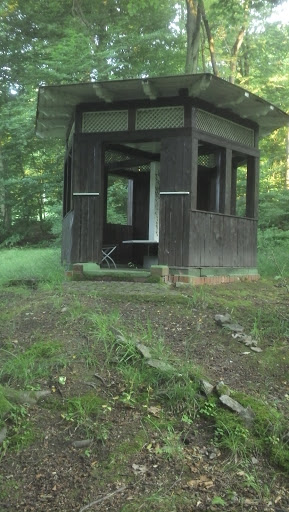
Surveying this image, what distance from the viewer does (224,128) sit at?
28.9ft

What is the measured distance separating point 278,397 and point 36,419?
2.09 metres

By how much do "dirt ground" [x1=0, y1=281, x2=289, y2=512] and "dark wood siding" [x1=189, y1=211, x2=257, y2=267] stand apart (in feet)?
8.21

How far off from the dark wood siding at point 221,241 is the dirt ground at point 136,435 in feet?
8.21

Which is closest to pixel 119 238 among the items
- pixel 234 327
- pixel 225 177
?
pixel 225 177

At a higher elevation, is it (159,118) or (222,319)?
(159,118)

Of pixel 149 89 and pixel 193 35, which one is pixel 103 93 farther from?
pixel 193 35

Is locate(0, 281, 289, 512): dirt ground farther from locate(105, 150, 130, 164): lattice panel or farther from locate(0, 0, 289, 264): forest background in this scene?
locate(0, 0, 289, 264): forest background

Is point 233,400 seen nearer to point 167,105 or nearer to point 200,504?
point 200,504

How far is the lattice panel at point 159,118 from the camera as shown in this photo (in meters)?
8.05

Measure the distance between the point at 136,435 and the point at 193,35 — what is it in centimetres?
1417

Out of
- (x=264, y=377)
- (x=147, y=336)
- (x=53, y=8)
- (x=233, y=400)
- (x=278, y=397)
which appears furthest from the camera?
(x=53, y=8)

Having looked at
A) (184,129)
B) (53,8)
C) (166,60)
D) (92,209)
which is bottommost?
(92,209)

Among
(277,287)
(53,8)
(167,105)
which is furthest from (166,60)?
(277,287)

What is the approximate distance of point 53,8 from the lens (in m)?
19.5
